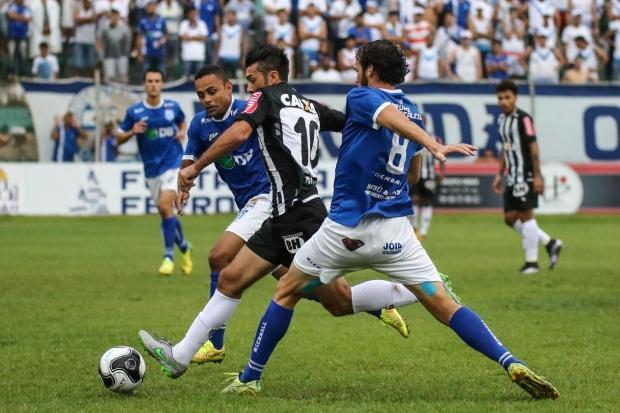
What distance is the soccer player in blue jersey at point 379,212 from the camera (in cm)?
765

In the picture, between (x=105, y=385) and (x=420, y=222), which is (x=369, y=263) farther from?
(x=420, y=222)

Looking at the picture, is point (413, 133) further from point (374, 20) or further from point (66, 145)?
point (374, 20)

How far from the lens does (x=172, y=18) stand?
94.1 feet

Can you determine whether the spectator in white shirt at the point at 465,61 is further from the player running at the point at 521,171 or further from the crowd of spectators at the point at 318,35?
the player running at the point at 521,171

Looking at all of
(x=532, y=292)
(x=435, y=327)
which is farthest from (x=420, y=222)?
(x=435, y=327)

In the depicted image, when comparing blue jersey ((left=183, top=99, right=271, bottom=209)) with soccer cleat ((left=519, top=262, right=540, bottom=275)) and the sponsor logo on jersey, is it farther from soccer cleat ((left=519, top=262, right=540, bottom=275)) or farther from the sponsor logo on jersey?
soccer cleat ((left=519, top=262, right=540, bottom=275))

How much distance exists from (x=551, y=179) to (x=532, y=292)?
42.6ft

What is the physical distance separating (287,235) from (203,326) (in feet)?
2.84


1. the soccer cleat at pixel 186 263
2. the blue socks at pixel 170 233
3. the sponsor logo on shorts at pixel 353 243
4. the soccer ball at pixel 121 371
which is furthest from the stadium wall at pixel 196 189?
the sponsor logo on shorts at pixel 353 243

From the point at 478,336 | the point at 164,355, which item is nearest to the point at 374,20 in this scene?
the point at 164,355

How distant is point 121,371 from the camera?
318 inches

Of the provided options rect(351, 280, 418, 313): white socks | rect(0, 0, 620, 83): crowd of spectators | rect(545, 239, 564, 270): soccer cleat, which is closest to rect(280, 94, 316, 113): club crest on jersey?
rect(351, 280, 418, 313): white socks

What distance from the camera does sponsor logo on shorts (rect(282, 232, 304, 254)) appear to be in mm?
8539

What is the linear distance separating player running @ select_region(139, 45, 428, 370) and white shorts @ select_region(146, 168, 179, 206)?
317 inches
